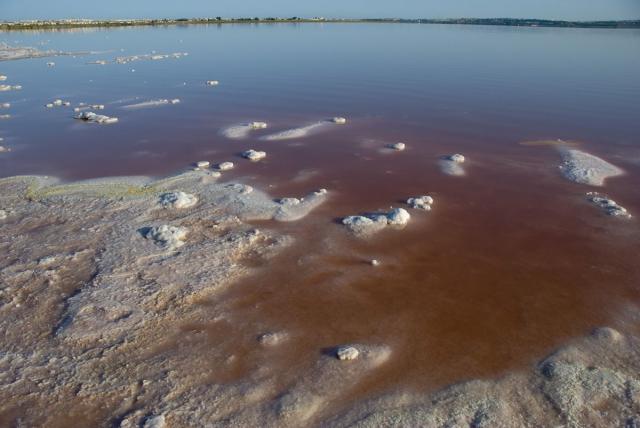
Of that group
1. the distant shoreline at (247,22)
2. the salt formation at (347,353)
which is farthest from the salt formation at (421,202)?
the distant shoreline at (247,22)

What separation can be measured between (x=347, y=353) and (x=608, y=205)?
6566 mm

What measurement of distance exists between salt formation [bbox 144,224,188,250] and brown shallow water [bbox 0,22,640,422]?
148cm

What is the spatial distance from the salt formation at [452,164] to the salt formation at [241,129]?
5770 millimetres

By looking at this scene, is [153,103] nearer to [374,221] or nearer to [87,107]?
[87,107]

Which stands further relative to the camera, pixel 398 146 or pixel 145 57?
pixel 145 57

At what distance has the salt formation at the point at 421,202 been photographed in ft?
29.7

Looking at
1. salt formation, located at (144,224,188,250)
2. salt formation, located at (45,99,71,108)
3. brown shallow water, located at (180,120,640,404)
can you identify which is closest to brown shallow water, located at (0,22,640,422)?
brown shallow water, located at (180,120,640,404)

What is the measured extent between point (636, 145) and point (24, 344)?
565 inches

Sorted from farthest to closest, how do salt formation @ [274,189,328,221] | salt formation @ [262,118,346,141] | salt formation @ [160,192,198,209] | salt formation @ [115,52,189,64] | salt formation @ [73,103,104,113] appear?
salt formation @ [115,52,189,64] < salt formation @ [73,103,104,113] < salt formation @ [262,118,346,141] < salt formation @ [160,192,198,209] < salt formation @ [274,189,328,221]

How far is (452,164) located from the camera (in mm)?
11328

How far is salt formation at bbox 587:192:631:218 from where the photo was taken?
340 inches

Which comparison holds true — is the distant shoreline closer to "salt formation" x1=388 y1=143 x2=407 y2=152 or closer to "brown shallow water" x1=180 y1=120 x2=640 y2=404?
"salt formation" x1=388 y1=143 x2=407 y2=152

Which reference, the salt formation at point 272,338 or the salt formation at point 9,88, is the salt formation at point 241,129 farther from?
the salt formation at point 9,88

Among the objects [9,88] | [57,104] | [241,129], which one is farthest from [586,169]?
[9,88]
